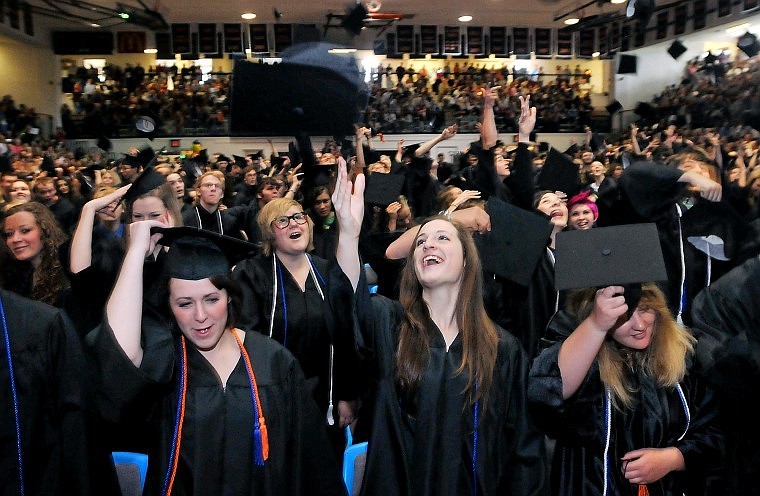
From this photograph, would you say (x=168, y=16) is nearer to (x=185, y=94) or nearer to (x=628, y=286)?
(x=185, y=94)

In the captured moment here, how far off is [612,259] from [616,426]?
59 cm

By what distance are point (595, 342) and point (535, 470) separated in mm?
523

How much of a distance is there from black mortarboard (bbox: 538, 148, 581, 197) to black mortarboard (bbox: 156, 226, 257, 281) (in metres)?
2.99

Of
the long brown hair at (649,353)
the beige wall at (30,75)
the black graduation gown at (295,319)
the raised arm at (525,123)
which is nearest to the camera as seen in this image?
the long brown hair at (649,353)

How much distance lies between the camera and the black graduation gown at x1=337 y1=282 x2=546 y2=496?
227cm

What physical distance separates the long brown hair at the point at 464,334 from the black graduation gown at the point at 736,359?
0.71 metres

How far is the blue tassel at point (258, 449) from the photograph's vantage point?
7.00 ft

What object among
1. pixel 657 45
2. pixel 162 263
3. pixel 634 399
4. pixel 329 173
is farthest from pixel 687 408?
pixel 657 45

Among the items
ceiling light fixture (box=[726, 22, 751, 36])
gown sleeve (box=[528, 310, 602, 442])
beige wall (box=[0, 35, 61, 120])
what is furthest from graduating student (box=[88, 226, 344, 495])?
beige wall (box=[0, 35, 61, 120])

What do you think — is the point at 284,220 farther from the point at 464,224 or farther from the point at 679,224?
the point at 679,224

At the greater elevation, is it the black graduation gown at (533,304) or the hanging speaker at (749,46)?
the hanging speaker at (749,46)

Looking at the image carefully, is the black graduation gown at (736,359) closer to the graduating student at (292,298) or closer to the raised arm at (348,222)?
the raised arm at (348,222)

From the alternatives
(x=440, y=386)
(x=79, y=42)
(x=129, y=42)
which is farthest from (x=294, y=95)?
(x=79, y=42)

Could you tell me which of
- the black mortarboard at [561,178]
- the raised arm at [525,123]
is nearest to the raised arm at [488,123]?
the raised arm at [525,123]
